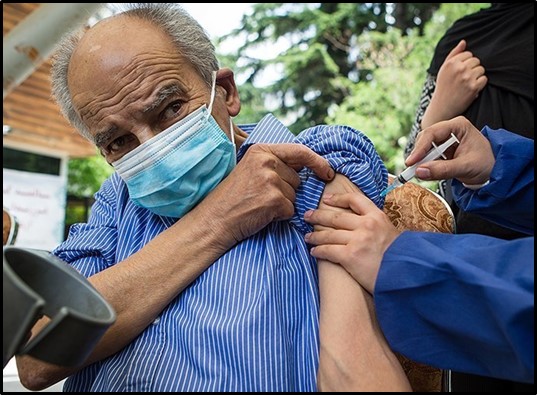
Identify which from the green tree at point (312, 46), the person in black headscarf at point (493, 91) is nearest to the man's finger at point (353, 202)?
the person in black headscarf at point (493, 91)

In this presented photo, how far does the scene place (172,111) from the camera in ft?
4.66

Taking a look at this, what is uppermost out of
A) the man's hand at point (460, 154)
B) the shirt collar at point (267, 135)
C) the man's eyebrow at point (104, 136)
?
the man's eyebrow at point (104, 136)

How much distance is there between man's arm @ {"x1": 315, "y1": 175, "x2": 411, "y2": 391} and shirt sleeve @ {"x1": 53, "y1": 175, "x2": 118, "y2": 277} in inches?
24.0

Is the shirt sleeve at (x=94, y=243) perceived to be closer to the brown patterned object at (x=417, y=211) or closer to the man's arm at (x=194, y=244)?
the man's arm at (x=194, y=244)

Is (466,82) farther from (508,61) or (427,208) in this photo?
(427,208)

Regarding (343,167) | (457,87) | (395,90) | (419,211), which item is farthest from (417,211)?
(395,90)

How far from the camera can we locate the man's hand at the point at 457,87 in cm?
198

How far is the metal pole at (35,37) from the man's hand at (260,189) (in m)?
2.35

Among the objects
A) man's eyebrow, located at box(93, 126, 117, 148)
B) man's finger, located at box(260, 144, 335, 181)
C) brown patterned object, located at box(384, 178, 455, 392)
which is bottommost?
brown patterned object, located at box(384, 178, 455, 392)

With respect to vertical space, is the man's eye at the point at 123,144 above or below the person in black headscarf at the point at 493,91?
above

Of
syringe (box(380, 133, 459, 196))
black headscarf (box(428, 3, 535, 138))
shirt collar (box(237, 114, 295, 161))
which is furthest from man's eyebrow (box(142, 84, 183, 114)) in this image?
black headscarf (box(428, 3, 535, 138))

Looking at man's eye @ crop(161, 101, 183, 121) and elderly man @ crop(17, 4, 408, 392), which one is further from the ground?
man's eye @ crop(161, 101, 183, 121)

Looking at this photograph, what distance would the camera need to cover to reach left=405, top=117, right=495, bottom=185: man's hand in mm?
1367

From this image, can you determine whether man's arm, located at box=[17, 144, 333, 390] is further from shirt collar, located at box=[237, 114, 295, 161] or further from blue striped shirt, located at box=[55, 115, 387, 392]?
shirt collar, located at box=[237, 114, 295, 161]
